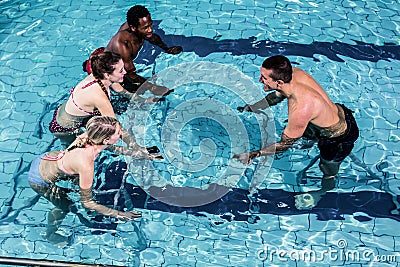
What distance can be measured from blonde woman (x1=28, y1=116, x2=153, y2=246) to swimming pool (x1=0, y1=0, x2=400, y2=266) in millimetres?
508

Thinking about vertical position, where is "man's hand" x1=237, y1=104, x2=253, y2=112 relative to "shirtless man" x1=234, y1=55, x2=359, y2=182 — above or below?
below

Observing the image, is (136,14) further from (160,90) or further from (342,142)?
(342,142)

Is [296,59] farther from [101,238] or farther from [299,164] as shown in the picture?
[101,238]

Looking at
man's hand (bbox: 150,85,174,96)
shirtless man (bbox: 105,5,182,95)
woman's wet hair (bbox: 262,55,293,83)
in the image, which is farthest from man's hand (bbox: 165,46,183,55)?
woman's wet hair (bbox: 262,55,293,83)

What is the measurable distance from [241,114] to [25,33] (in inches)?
131

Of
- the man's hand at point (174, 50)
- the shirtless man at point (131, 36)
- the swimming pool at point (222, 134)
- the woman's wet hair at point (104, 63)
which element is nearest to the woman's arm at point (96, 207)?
the swimming pool at point (222, 134)

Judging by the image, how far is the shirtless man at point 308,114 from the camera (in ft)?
14.7

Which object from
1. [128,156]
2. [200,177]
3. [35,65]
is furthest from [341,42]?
[35,65]

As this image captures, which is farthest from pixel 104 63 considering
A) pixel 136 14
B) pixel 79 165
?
pixel 79 165

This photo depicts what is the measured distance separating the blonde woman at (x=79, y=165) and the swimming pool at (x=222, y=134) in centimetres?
51

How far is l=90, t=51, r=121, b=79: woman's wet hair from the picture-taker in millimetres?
4637

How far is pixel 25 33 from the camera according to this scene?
284 inches

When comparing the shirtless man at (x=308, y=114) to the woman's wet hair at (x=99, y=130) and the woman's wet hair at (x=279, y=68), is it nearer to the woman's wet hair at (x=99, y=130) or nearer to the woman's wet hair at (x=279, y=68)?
the woman's wet hair at (x=279, y=68)

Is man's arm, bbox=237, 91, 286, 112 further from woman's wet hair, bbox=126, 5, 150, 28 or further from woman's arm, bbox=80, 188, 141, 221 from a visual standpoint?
woman's arm, bbox=80, 188, 141, 221
